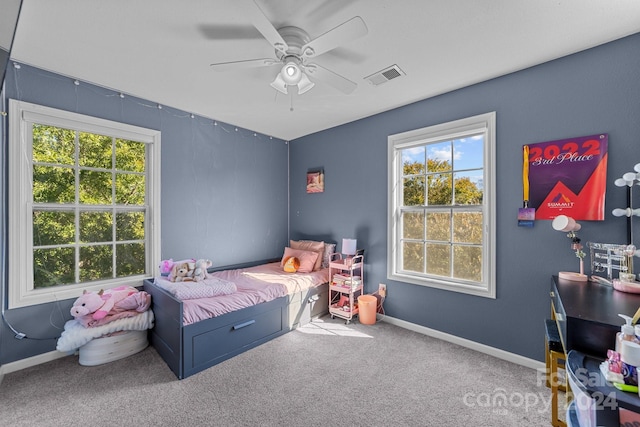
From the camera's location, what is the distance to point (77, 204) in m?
2.52

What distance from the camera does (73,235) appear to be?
8.25ft

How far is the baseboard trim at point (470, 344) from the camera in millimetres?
2236

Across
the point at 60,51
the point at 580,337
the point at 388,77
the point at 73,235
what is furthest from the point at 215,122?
the point at 580,337

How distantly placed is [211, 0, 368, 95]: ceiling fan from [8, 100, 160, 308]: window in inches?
69.3

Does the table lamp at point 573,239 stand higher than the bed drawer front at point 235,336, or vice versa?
the table lamp at point 573,239

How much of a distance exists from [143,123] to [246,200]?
1510mm

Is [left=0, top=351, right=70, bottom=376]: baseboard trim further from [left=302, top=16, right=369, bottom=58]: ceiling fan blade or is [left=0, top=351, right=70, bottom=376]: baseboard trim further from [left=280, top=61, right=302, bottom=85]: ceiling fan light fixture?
[left=302, top=16, right=369, bottom=58]: ceiling fan blade

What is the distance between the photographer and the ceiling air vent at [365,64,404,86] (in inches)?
89.4

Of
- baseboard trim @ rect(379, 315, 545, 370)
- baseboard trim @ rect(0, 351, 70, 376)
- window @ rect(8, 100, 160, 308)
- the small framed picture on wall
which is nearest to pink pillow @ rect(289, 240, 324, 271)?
the small framed picture on wall

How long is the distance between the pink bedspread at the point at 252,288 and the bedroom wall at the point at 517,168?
0.84 m

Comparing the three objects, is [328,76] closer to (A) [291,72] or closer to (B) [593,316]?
(A) [291,72]

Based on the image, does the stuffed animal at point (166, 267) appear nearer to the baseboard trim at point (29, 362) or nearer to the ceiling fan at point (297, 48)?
the baseboard trim at point (29, 362)

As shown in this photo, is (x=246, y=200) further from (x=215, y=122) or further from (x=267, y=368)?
(x=267, y=368)

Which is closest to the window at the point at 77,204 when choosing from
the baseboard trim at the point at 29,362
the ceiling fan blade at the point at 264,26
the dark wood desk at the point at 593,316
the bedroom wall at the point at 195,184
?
the bedroom wall at the point at 195,184
